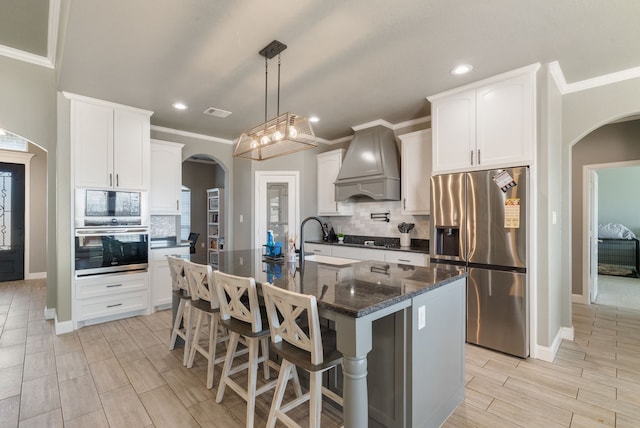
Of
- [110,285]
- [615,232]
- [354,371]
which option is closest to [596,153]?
[615,232]

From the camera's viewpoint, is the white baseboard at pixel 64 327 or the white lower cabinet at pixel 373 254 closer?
the white baseboard at pixel 64 327

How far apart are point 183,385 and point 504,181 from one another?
3.29m

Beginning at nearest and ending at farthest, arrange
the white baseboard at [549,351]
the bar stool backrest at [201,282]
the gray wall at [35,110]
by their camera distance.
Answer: the bar stool backrest at [201,282], the white baseboard at [549,351], the gray wall at [35,110]

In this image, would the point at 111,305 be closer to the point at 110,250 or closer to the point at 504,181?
the point at 110,250

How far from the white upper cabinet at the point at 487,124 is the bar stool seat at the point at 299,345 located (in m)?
2.45

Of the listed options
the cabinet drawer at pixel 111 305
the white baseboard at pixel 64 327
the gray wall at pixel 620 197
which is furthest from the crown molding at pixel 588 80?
the white baseboard at pixel 64 327

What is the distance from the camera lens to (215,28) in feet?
7.41

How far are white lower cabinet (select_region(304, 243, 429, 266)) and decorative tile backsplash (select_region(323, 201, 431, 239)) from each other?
663 millimetres

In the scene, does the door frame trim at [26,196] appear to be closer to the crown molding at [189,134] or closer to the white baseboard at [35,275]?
the white baseboard at [35,275]

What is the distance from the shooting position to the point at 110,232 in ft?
12.1

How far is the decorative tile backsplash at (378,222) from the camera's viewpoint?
14.8ft

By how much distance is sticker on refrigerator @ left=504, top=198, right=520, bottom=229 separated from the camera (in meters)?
2.85

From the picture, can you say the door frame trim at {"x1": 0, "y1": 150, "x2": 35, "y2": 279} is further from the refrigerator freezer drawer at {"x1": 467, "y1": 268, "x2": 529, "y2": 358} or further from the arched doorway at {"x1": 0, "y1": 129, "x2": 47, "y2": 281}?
the refrigerator freezer drawer at {"x1": 467, "y1": 268, "x2": 529, "y2": 358}

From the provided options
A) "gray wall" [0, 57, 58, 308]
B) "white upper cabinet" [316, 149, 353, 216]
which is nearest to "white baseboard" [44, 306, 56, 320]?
"gray wall" [0, 57, 58, 308]
